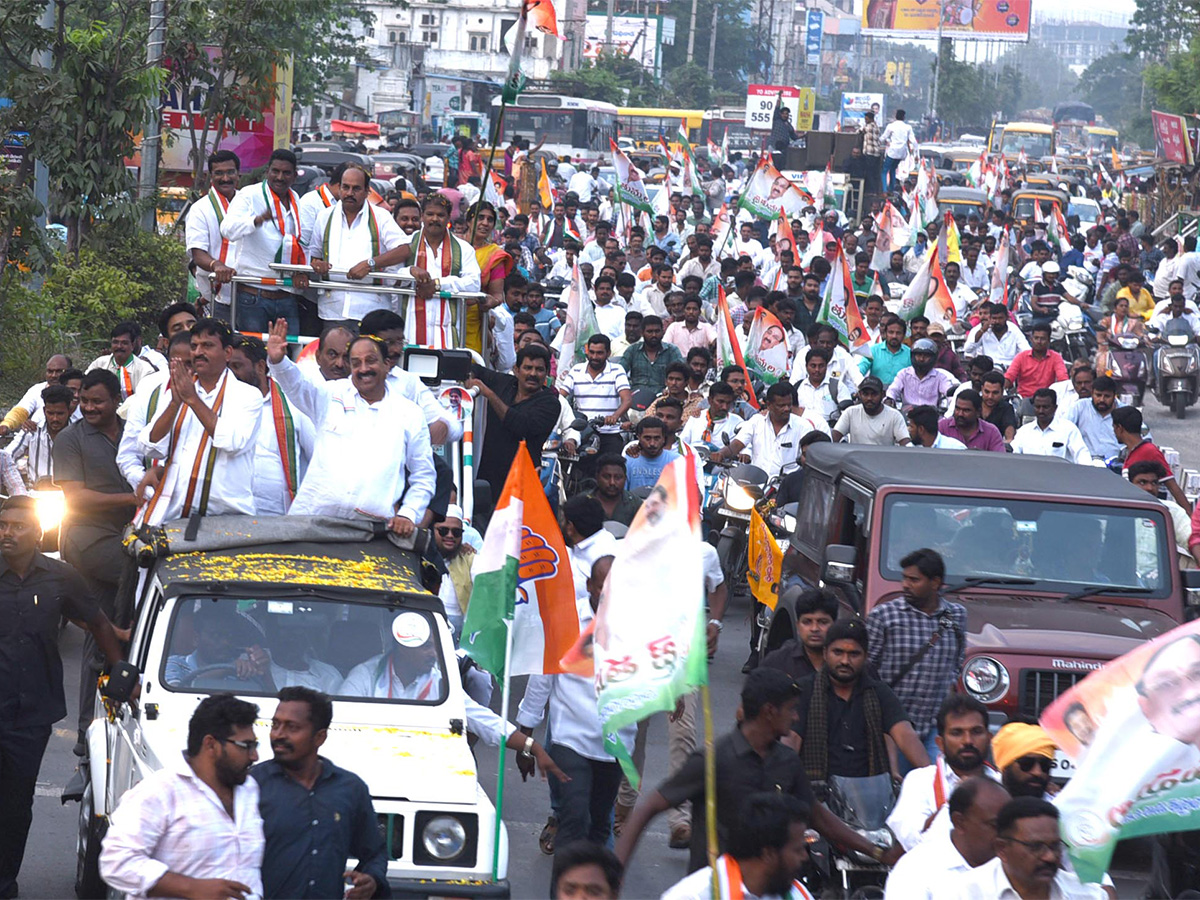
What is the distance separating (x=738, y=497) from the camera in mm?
13578

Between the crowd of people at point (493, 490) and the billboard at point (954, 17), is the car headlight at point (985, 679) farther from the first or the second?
the billboard at point (954, 17)

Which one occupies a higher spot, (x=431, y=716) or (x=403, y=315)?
(x=403, y=315)

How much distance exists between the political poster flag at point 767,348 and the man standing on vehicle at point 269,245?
707 cm

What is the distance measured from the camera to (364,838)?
5781 millimetres

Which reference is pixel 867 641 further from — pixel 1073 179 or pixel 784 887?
pixel 1073 179

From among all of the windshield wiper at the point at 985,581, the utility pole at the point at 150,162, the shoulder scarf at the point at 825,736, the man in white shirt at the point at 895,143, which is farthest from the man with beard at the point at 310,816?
the man in white shirt at the point at 895,143

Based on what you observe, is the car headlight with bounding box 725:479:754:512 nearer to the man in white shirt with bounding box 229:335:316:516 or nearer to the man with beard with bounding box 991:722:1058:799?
the man in white shirt with bounding box 229:335:316:516

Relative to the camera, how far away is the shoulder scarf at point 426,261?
1171 cm

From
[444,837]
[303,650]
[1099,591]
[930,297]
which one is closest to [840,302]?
[930,297]

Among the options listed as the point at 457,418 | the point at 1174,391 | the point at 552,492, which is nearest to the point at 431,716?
the point at 457,418

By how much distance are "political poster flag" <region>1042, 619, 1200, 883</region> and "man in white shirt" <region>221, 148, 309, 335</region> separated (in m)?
7.28

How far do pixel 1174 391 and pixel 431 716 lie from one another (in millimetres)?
18505

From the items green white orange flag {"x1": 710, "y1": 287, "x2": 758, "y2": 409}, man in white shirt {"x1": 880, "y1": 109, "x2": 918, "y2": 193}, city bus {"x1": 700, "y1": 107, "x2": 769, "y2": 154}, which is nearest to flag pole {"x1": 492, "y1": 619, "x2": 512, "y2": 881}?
green white orange flag {"x1": 710, "y1": 287, "x2": 758, "y2": 409}

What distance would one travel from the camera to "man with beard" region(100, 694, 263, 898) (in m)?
5.40
